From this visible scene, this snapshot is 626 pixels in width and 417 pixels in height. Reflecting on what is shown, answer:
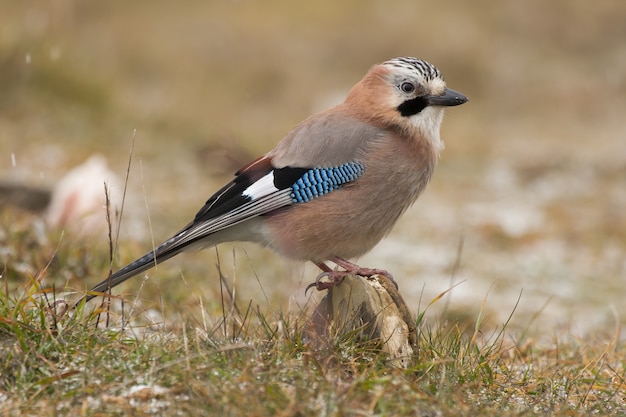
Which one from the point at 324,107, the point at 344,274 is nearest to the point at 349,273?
the point at 344,274

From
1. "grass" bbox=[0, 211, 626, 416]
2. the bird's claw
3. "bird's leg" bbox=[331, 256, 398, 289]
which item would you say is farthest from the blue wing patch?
"grass" bbox=[0, 211, 626, 416]

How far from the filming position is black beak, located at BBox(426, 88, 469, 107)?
4.96m

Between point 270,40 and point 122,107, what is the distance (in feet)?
10.9

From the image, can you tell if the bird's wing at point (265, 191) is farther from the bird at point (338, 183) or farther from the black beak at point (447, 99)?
the black beak at point (447, 99)

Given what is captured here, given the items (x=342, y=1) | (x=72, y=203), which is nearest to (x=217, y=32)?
(x=342, y=1)

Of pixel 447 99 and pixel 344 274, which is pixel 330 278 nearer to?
pixel 344 274

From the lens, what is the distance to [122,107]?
12148 mm

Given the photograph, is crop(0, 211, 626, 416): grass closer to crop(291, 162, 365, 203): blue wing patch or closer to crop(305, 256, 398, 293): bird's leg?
crop(305, 256, 398, 293): bird's leg

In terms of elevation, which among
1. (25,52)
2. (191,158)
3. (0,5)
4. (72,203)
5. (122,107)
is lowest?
(72,203)

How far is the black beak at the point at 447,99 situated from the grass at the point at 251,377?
1330 millimetres

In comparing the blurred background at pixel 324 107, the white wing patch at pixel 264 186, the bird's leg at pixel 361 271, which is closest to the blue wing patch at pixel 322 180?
the white wing patch at pixel 264 186

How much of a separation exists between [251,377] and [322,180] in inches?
68.1

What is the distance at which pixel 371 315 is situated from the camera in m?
4.18

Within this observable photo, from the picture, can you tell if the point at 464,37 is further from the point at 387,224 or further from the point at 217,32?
the point at 387,224
